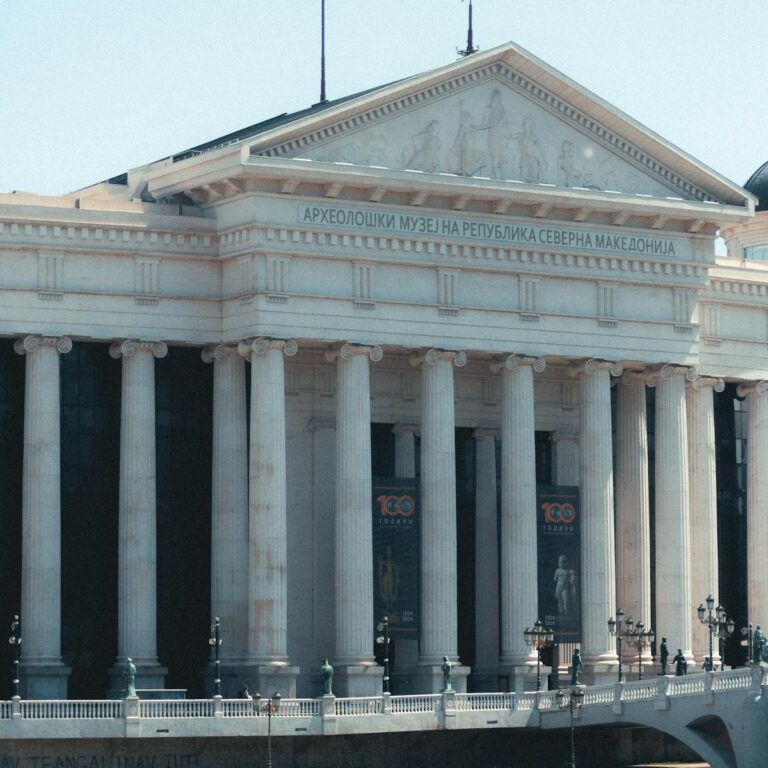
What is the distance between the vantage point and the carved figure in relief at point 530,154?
329ft

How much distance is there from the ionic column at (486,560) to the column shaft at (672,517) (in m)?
6.01

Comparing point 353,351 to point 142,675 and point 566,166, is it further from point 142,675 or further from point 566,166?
point 142,675

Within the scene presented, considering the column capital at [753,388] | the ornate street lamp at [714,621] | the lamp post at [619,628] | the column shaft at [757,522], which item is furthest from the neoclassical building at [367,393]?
the column capital at [753,388]

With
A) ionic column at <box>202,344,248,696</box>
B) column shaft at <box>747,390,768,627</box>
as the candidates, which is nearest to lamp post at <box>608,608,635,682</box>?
column shaft at <box>747,390,768,627</box>

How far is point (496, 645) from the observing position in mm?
103000

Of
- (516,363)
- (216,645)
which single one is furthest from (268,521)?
(516,363)

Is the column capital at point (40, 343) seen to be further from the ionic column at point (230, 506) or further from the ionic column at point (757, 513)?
the ionic column at point (757, 513)

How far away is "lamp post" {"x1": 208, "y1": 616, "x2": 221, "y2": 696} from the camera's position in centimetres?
9106

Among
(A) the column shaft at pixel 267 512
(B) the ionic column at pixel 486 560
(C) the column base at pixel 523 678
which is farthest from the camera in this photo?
(B) the ionic column at pixel 486 560

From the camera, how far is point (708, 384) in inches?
4215

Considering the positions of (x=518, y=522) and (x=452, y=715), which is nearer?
(x=452, y=715)

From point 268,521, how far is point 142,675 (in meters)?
6.59

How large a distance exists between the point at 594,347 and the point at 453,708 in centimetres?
1610

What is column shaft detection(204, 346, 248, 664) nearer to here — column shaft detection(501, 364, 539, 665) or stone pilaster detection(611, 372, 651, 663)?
column shaft detection(501, 364, 539, 665)
